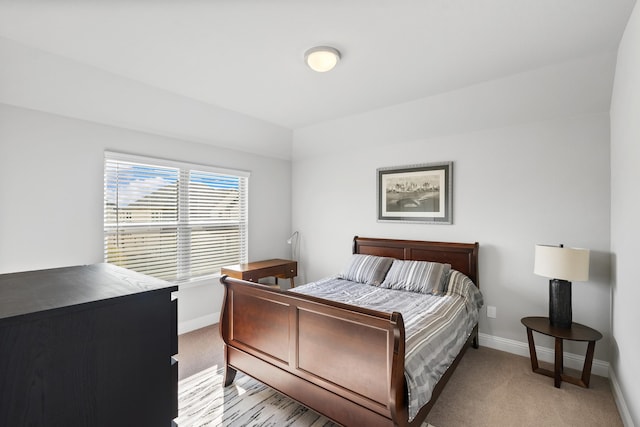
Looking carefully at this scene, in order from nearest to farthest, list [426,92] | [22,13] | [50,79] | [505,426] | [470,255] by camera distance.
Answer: [22,13], [505,426], [50,79], [426,92], [470,255]

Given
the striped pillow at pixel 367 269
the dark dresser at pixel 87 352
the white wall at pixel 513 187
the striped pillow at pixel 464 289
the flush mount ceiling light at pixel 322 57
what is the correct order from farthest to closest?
the striped pillow at pixel 367 269 < the striped pillow at pixel 464 289 < the white wall at pixel 513 187 < the flush mount ceiling light at pixel 322 57 < the dark dresser at pixel 87 352

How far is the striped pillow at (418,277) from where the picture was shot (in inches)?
124

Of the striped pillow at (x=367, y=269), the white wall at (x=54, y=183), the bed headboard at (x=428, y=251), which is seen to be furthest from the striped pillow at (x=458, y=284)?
the white wall at (x=54, y=183)

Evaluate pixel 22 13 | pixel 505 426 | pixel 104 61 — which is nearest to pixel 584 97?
pixel 505 426

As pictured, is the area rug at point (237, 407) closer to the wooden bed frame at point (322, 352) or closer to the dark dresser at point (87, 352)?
the wooden bed frame at point (322, 352)

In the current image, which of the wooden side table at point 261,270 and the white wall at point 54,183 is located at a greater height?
the white wall at point 54,183

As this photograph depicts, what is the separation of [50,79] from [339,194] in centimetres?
329

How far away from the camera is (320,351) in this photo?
2027 millimetres

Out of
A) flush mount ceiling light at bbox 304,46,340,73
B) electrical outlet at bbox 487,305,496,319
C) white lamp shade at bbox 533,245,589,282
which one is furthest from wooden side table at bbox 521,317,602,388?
flush mount ceiling light at bbox 304,46,340,73

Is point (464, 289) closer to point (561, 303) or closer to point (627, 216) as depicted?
point (561, 303)

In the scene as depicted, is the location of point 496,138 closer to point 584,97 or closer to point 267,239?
point 584,97

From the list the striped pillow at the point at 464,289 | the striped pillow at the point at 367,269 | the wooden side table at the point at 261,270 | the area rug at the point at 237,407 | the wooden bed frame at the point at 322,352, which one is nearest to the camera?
the wooden bed frame at the point at 322,352

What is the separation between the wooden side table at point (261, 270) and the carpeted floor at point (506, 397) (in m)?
0.96

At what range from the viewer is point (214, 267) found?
4.07 meters
